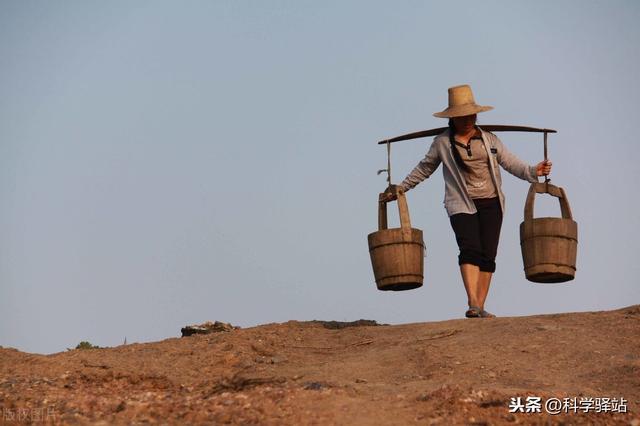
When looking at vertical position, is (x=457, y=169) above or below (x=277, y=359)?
above

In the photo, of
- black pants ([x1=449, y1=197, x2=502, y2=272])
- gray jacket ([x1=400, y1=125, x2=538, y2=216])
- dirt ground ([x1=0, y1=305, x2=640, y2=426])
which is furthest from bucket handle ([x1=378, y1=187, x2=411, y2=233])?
dirt ground ([x1=0, y1=305, x2=640, y2=426])

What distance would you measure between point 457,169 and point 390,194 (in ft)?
2.18

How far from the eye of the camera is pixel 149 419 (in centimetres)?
682

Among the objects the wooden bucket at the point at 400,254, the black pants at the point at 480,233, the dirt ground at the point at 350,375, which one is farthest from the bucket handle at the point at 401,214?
the dirt ground at the point at 350,375

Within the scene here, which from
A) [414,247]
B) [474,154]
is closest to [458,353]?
[414,247]

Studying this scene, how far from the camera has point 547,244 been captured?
1038 cm

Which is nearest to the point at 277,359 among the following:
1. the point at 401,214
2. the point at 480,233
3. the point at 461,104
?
the point at 401,214

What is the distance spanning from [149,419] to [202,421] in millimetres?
355

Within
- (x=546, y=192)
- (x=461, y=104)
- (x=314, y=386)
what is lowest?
(x=314, y=386)

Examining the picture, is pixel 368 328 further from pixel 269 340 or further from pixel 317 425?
pixel 317 425

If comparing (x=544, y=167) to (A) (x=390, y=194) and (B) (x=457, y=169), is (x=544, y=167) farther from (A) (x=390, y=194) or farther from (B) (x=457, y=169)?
(A) (x=390, y=194)

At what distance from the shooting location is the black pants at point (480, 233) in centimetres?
1066

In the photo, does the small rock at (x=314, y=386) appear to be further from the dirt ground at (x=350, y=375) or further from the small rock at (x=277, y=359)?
the small rock at (x=277, y=359)

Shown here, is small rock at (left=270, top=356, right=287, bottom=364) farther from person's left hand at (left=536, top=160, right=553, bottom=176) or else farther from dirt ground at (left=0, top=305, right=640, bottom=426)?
person's left hand at (left=536, top=160, right=553, bottom=176)
